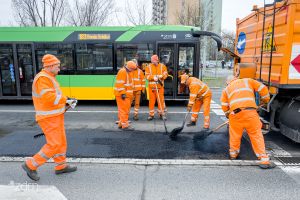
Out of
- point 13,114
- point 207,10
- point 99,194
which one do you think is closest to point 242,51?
point 99,194

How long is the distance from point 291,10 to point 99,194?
14.2ft

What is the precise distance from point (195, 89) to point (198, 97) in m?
0.39

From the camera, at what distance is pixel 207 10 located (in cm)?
1992

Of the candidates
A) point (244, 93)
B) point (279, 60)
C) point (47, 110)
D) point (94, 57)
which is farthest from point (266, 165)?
point (94, 57)

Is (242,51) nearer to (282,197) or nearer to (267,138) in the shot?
(267,138)

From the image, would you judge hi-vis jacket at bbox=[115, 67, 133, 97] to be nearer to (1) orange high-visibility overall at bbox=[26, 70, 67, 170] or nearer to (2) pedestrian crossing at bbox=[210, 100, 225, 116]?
(1) orange high-visibility overall at bbox=[26, 70, 67, 170]

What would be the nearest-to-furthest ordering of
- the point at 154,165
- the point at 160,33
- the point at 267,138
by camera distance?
the point at 154,165
the point at 267,138
the point at 160,33

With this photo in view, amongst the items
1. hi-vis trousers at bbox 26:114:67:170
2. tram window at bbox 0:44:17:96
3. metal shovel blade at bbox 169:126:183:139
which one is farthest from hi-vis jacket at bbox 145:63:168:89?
tram window at bbox 0:44:17:96

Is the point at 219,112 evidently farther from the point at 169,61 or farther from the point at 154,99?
the point at 169,61

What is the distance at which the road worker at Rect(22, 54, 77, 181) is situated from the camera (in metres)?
3.59

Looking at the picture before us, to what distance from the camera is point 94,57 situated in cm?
937

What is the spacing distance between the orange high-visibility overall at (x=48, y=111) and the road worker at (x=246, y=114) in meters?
2.75

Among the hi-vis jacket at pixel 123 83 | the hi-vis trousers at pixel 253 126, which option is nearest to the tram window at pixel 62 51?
the hi-vis jacket at pixel 123 83

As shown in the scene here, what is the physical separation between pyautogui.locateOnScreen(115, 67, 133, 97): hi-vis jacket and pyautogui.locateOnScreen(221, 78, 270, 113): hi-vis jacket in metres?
2.82
